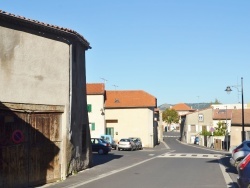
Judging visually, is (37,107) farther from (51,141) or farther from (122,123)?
(122,123)

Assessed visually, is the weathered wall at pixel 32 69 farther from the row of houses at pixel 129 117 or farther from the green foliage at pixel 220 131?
the green foliage at pixel 220 131

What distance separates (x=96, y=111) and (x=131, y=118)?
6.06m

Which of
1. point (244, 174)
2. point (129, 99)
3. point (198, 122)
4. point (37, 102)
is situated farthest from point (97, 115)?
point (244, 174)

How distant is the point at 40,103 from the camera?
1526 cm

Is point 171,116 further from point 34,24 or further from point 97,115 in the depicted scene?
point 34,24

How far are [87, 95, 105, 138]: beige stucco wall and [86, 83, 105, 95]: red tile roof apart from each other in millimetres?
540

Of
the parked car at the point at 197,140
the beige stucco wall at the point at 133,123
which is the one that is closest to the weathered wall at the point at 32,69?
the beige stucco wall at the point at 133,123

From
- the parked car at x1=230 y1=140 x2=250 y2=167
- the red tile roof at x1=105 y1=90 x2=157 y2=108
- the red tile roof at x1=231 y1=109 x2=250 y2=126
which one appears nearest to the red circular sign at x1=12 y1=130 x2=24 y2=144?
the parked car at x1=230 y1=140 x2=250 y2=167

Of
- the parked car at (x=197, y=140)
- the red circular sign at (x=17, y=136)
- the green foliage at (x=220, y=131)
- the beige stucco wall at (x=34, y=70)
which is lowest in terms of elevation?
the parked car at (x=197, y=140)

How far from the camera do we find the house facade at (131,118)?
55625 millimetres

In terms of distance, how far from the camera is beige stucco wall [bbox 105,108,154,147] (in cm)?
5559

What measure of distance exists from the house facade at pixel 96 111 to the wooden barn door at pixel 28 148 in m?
35.9

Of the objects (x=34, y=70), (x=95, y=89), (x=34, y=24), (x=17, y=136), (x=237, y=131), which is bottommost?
(x=237, y=131)

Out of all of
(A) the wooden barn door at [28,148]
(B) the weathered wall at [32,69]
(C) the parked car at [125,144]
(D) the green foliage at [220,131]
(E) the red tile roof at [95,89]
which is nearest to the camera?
(A) the wooden barn door at [28,148]
